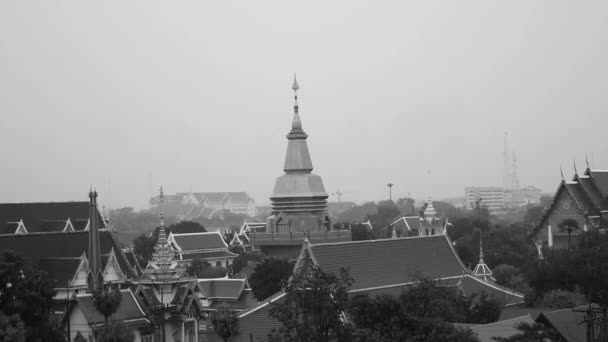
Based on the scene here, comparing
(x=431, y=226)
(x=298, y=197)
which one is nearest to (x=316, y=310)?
(x=298, y=197)

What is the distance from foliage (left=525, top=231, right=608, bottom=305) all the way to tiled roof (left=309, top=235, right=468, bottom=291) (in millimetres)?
3642

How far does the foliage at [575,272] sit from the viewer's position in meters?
37.7

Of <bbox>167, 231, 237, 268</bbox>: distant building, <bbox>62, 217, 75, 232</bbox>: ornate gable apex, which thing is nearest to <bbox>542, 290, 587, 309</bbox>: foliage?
<bbox>62, 217, 75, 232</bbox>: ornate gable apex

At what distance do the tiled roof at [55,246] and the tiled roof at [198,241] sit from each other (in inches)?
1452

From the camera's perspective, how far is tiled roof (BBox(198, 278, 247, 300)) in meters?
41.5

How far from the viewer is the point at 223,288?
42.2 metres

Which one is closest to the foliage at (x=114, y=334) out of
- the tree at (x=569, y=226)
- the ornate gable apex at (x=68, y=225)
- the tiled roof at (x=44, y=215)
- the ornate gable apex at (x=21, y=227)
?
the tiled roof at (x=44, y=215)

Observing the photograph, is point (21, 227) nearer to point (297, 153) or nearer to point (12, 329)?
point (297, 153)

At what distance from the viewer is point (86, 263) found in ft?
131

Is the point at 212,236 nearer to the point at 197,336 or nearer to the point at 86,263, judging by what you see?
the point at 86,263

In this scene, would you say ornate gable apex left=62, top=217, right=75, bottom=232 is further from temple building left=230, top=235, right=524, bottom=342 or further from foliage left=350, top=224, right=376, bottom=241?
foliage left=350, top=224, right=376, bottom=241

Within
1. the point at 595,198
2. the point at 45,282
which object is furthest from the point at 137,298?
the point at 595,198

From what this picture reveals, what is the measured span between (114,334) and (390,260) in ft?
43.3

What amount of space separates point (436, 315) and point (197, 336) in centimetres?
935
